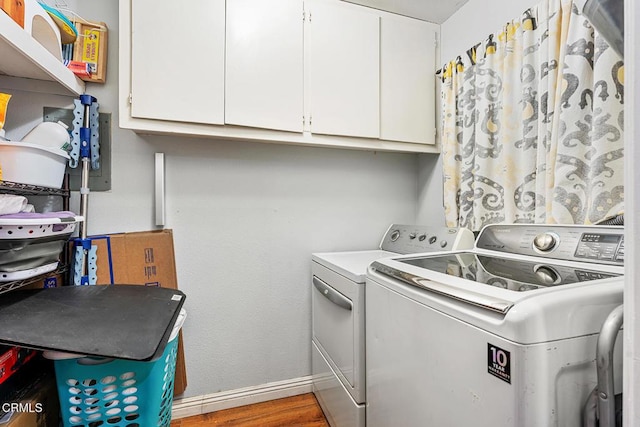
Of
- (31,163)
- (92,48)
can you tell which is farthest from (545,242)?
(92,48)

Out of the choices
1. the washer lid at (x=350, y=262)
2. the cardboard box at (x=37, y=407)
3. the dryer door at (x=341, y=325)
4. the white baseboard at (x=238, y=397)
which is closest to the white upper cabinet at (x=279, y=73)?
the washer lid at (x=350, y=262)

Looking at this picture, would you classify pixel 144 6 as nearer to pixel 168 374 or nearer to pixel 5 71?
pixel 5 71

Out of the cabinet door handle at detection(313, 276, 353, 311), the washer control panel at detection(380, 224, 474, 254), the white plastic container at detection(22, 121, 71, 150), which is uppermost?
the white plastic container at detection(22, 121, 71, 150)

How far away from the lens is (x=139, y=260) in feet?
5.00

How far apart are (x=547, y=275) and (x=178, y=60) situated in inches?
68.3

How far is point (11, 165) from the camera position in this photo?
1067 mm

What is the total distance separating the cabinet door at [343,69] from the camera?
5.26ft

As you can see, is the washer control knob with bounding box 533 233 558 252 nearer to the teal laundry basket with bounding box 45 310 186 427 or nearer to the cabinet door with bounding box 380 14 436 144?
the cabinet door with bounding box 380 14 436 144

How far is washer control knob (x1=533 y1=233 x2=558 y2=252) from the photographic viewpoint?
1045mm

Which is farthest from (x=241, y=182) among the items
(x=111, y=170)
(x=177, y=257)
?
(x=111, y=170)

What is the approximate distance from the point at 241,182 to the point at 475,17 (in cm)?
168

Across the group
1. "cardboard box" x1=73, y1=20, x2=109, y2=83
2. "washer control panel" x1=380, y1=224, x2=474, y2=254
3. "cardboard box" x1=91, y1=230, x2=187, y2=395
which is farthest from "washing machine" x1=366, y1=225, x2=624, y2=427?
"cardboard box" x1=73, y1=20, x2=109, y2=83

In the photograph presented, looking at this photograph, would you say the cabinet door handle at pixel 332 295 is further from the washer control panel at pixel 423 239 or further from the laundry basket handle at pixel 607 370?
the laundry basket handle at pixel 607 370

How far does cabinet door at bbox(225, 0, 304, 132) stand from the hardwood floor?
5.40 ft
